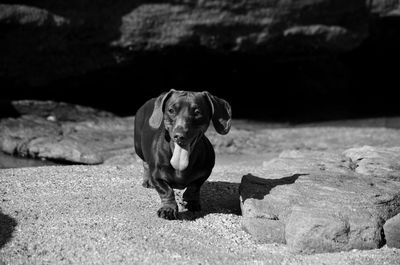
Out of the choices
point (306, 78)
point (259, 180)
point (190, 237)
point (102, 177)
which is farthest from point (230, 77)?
point (190, 237)

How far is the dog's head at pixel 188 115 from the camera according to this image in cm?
532

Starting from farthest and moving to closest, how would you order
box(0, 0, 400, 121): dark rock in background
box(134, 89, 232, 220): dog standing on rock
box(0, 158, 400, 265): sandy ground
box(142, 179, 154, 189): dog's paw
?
box(0, 0, 400, 121): dark rock in background → box(142, 179, 154, 189): dog's paw → box(134, 89, 232, 220): dog standing on rock → box(0, 158, 400, 265): sandy ground

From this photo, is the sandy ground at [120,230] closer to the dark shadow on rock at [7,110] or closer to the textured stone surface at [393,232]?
the textured stone surface at [393,232]

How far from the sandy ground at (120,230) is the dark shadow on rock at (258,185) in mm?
223

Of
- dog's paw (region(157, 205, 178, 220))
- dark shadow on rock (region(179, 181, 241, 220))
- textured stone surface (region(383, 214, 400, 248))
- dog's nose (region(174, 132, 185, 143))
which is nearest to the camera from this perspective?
textured stone surface (region(383, 214, 400, 248))

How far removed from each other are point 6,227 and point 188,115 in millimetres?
1583

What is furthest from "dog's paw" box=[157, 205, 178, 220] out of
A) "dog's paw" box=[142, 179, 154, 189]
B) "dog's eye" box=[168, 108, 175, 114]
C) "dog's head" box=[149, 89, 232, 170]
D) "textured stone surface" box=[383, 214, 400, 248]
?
"textured stone surface" box=[383, 214, 400, 248]

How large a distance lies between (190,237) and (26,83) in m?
6.15

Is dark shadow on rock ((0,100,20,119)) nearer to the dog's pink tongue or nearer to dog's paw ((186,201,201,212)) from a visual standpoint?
dog's paw ((186,201,201,212))

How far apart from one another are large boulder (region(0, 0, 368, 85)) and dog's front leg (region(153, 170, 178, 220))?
519 cm

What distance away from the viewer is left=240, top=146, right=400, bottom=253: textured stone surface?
4.98 m

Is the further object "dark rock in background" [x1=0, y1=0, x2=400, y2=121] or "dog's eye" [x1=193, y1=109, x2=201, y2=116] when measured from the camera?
"dark rock in background" [x1=0, y1=0, x2=400, y2=121]

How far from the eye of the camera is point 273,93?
13.6 meters

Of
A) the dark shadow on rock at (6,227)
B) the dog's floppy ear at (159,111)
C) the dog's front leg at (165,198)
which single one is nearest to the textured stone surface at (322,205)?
the dog's front leg at (165,198)
